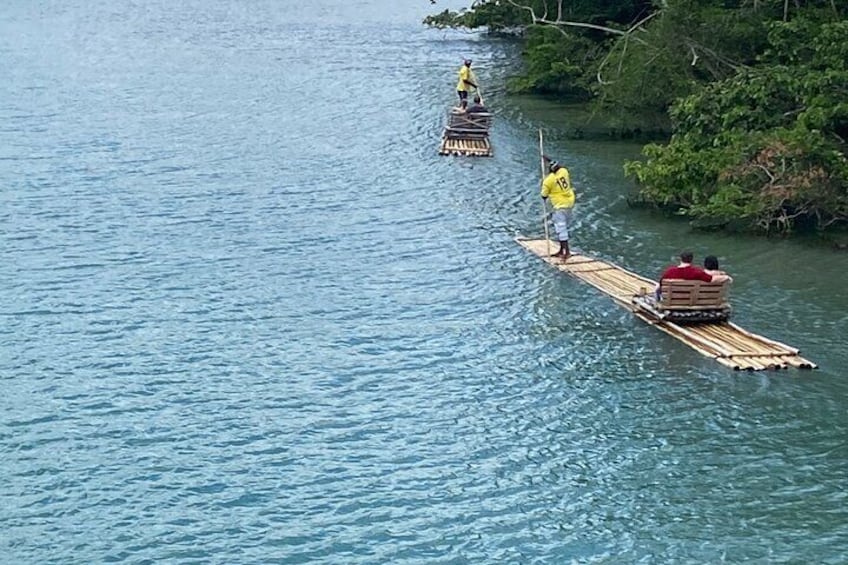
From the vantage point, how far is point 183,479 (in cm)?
1919

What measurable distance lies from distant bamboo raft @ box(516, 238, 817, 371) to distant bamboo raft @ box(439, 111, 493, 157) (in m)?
12.8

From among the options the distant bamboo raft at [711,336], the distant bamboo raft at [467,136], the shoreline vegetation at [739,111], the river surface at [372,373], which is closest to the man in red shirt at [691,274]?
the distant bamboo raft at [711,336]

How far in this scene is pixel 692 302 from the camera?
2484cm

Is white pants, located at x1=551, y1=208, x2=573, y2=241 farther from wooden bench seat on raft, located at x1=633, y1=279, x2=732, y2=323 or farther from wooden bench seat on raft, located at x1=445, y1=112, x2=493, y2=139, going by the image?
wooden bench seat on raft, located at x1=445, y1=112, x2=493, y2=139

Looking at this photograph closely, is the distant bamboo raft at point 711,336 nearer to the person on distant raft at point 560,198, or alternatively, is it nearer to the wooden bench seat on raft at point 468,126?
the person on distant raft at point 560,198

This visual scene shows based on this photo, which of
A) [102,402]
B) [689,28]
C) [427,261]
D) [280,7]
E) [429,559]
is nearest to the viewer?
[429,559]

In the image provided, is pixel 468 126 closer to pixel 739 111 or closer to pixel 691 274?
pixel 739 111

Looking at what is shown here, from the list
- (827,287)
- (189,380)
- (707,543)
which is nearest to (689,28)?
(827,287)

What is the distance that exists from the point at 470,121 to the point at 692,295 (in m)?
19.4

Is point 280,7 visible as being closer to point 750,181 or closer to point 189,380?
point 750,181

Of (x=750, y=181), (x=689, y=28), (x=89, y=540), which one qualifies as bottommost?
(x=89, y=540)

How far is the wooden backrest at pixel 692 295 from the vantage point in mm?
24609

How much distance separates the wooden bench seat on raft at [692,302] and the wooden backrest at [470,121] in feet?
61.6

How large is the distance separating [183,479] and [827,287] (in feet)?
48.8
